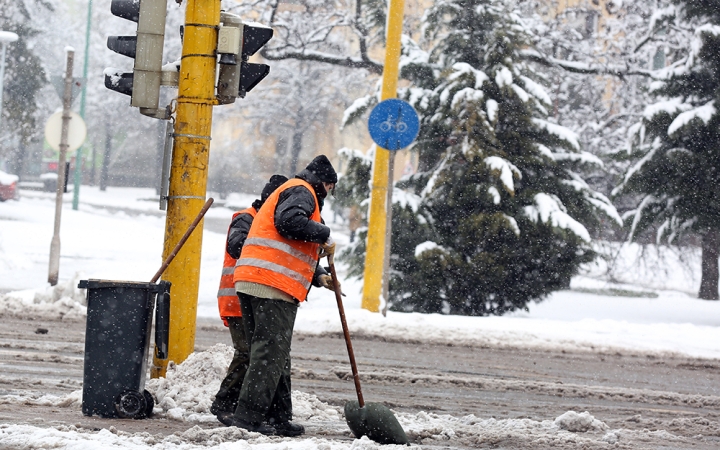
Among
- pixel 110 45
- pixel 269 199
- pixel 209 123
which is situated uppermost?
pixel 110 45

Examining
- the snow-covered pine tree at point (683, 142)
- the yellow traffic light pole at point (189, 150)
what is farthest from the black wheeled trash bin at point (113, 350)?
the snow-covered pine tree at point (683, 142)

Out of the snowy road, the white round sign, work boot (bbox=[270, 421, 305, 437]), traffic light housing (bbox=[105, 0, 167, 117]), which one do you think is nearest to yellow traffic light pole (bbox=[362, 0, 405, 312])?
the snowy road

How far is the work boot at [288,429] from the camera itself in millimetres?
5922

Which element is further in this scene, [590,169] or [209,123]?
[590,169]

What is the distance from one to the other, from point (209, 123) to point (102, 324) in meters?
1.82

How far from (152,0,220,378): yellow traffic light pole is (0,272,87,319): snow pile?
227 inches

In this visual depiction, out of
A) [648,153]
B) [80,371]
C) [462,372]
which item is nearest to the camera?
[80,371]

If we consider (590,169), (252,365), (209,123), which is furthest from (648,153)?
(252,365)

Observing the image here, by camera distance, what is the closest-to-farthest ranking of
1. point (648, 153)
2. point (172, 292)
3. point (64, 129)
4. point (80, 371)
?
1. point (172, 292)
2. point (80, 371)
3. point (64, 129)
4. point (648, 153)

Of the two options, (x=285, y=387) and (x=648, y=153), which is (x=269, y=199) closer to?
(x=285, y=387)

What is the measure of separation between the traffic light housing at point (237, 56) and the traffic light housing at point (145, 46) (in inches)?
17.2

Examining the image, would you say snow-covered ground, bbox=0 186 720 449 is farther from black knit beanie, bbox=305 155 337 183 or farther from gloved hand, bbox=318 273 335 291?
black knit beanie, bbox=305 155 337 183

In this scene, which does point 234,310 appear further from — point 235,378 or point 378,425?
point 378,425

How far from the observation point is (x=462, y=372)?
9.66 meters
